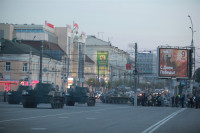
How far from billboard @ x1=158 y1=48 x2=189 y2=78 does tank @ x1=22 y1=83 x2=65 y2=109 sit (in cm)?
1995

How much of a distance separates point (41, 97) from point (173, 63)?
22932 mm

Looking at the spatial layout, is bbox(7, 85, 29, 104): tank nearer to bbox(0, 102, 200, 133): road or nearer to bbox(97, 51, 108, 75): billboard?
bbox(0, 102, 200, 133): road

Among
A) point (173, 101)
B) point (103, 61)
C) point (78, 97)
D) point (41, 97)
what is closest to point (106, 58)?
point (103, 61)

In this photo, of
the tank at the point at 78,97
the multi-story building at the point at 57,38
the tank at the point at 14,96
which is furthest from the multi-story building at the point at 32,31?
the tank at the point at 14,96

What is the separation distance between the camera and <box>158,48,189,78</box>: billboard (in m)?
50.6

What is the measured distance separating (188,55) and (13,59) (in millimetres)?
28361

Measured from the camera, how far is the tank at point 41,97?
32.7 metres

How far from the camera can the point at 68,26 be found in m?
82.5

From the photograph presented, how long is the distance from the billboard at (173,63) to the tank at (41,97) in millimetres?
19953

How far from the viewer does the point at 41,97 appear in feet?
109

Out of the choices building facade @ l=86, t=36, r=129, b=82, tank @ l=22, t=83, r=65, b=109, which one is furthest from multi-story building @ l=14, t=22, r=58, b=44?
tank @ l=22, t=83, r=65, b=109

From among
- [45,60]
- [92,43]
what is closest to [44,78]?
[45,60]

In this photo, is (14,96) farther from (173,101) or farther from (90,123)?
(90,123)

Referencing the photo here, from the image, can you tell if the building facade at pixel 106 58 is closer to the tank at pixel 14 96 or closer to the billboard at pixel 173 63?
the billboard at pixel 173 63
